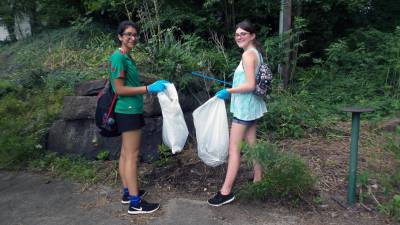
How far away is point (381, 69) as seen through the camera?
7.47 meters

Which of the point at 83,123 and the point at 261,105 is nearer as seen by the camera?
the point at 261,105

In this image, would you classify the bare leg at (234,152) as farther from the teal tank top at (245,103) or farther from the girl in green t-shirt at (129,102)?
the girl in green t-shirt at (129,102)

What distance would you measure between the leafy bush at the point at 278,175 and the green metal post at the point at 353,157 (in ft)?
1.07

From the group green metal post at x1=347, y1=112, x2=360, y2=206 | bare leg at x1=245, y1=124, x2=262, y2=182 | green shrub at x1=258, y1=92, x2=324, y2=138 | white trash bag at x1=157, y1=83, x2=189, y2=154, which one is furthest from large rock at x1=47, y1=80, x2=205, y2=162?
green metal post at x1=347, y1=112, x2=360, y2=206

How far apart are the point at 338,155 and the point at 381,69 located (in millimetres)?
3407

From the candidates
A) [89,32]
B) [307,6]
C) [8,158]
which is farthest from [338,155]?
[89,32]

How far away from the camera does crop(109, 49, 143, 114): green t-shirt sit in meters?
3.56

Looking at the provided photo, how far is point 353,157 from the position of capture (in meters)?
3.63

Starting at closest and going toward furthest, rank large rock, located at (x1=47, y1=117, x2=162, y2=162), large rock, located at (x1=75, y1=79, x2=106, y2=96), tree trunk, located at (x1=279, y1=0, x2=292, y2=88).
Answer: large rock, located at (x1=47, y1=117, x2=162, y2=162)
large rock, located at (x1=75, y1=79, x2=106, y2=96)
tree trunk, located at (x1=279, y1=0, x2=292, y2=88)

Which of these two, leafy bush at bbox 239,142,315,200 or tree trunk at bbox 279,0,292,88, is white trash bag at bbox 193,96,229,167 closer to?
leafy bush at bbox 239,142,315,200

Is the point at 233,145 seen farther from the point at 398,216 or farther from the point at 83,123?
the point at 83,123

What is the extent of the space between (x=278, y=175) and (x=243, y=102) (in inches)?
28.0

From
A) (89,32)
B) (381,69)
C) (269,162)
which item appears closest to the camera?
(269,162)

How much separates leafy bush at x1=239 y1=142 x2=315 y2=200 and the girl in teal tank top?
0.51 feet
